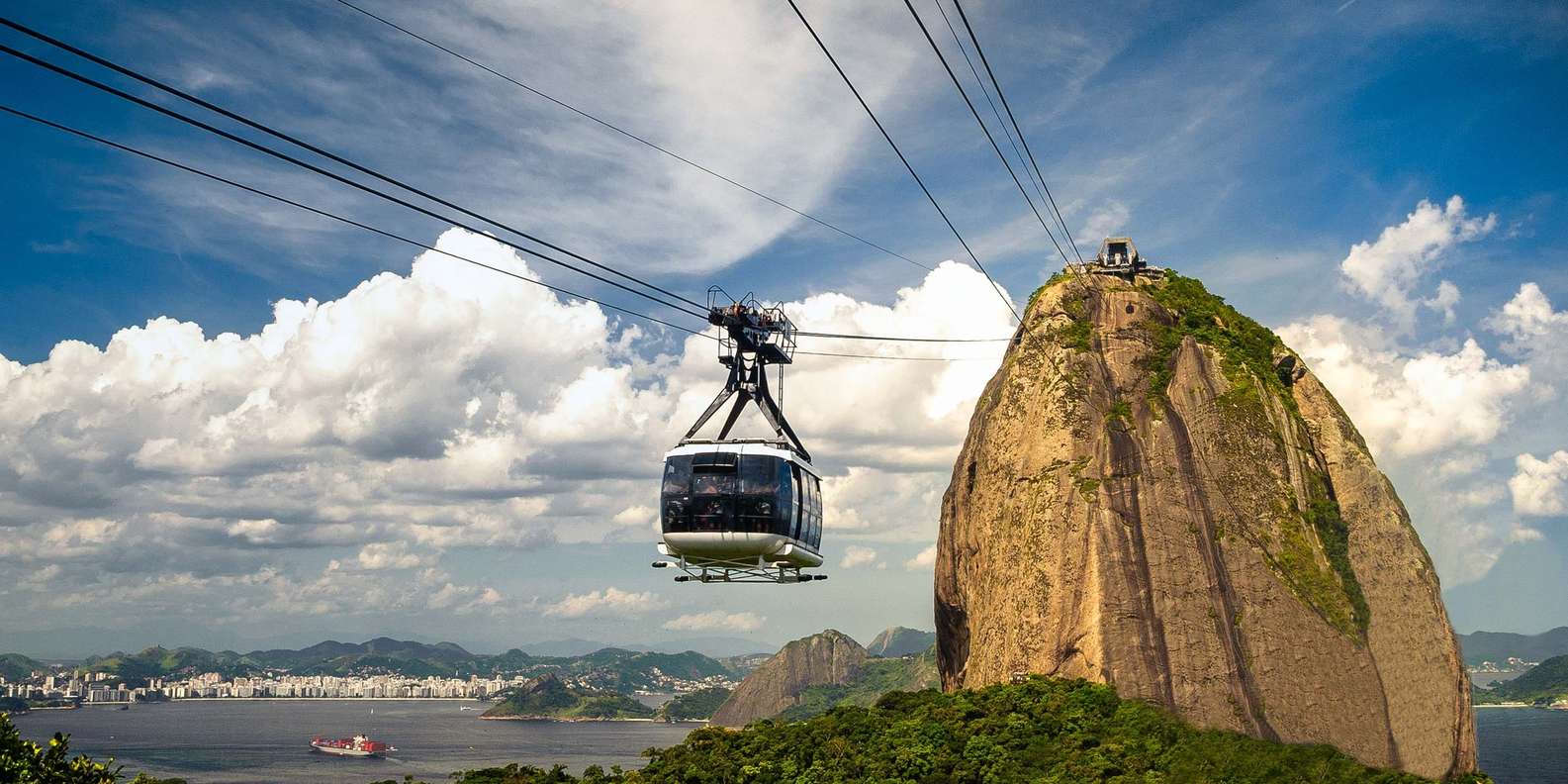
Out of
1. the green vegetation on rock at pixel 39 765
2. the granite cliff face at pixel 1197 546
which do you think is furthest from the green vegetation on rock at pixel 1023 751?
the green vegetation on rock at pixel 39 765

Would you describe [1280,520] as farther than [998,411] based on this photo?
No

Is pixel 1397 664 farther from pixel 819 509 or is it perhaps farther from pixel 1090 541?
pixel 819 509

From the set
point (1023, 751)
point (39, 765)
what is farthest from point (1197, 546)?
point (39, 765)

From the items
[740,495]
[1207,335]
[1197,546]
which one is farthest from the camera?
[1207,335]

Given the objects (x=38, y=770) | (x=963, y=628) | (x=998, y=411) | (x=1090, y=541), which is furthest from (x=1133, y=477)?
(x=38, y=770)

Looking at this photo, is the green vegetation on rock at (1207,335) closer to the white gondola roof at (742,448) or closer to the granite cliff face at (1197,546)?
the granite cliff face at (1197,546)

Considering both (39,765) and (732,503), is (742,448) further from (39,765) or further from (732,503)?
(39,765)
